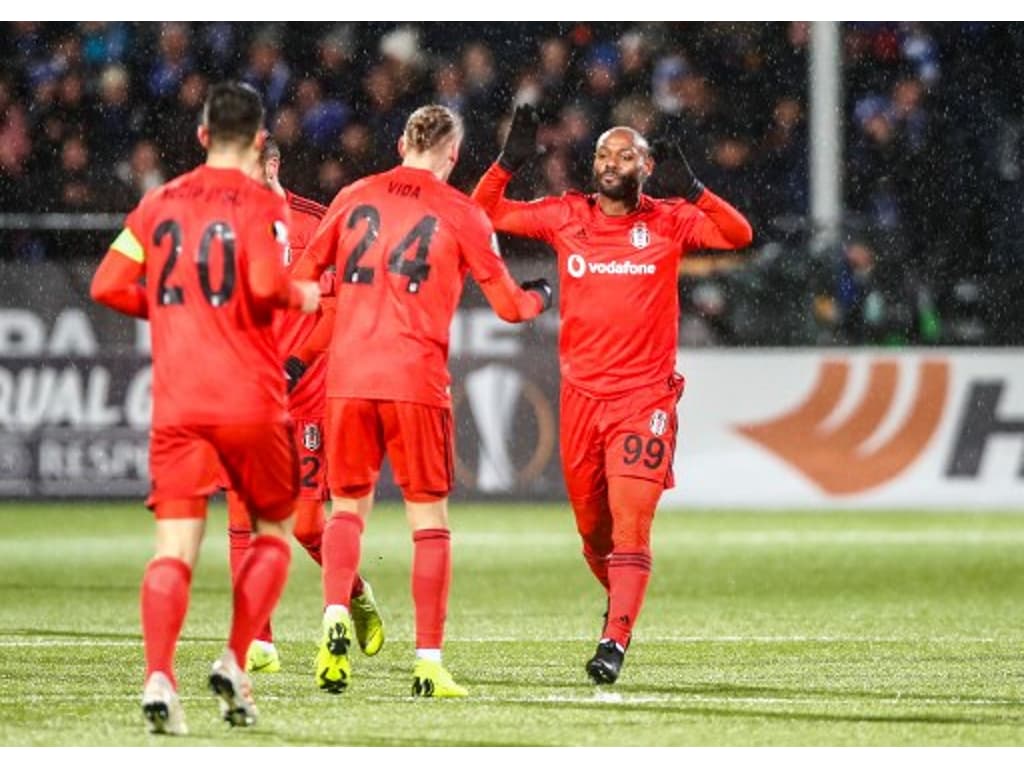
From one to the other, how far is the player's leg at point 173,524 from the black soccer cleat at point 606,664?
204cm

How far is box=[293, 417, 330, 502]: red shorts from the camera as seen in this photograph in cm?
1062

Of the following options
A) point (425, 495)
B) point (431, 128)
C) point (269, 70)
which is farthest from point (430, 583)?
point (269, 70)

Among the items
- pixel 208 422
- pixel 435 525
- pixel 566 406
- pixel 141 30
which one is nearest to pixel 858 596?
pixel 566 406

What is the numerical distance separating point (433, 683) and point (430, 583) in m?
0.38

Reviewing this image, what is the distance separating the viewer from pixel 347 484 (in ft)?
31.0

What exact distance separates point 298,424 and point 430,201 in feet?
5.55

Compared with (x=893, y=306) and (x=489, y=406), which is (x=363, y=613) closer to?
(x=489, y=406)

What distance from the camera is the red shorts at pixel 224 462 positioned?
8.05 meters

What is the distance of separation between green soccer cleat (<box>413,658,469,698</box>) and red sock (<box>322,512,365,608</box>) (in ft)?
1.47

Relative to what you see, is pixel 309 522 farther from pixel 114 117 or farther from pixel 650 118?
pixel 114 117

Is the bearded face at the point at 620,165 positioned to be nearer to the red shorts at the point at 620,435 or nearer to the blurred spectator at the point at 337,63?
the red shorts at the point at 620,435

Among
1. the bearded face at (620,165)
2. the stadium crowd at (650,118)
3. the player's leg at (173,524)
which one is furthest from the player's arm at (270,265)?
the stadium crowd at (650,118)

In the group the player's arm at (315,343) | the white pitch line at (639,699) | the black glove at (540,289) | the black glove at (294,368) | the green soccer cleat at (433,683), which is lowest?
the white pitch line at (639,699)

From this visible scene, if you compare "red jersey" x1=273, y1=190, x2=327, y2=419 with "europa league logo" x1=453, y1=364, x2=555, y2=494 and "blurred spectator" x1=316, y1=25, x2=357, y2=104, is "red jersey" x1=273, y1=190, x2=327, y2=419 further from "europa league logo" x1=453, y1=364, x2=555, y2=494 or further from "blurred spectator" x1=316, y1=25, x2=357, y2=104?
"blurred spectator" x1=316, y1=25, x2=357, y2=104
